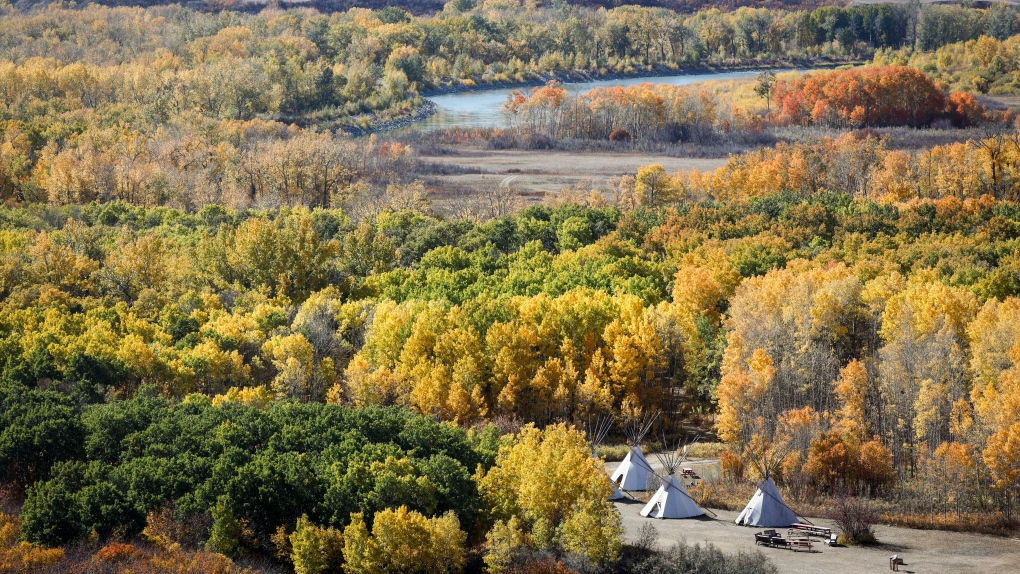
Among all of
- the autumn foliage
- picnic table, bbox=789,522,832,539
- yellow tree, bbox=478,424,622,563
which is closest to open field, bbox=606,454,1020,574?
picnic table, bbox=789,522,832,539

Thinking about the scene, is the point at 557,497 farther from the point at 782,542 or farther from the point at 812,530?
the point at 812,530

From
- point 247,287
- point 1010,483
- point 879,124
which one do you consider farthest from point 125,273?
point 879,124

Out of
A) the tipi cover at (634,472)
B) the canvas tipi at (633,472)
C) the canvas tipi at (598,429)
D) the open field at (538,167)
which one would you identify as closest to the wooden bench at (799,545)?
the canvas tipi at (633,472)

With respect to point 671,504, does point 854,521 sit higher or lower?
higher

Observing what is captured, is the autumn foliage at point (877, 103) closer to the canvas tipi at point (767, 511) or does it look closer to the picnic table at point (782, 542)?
the canvas tipi at point (767, 511)

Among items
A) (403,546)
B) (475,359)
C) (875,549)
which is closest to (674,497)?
(875,549)

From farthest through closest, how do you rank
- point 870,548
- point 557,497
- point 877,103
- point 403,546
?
point 877,103
point 870,548
point 557,497
point 403,546
